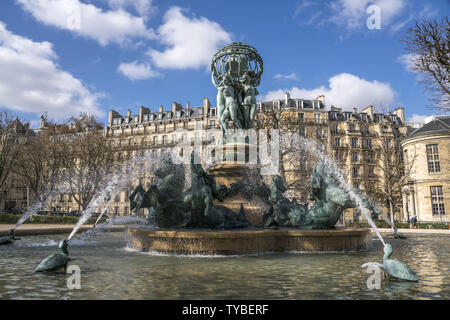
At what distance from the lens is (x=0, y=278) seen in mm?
5453

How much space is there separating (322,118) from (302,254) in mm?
56578

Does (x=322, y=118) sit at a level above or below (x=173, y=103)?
below

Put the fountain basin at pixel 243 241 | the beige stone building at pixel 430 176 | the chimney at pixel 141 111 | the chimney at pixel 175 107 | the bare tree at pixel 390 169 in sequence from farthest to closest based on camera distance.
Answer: the chimney at pixel 141 111, the chimney at pixel 175 107, the beige stone building at pixel 430 176, the bare tree at pixel 390 169, the fountain basin at pixel 243 241

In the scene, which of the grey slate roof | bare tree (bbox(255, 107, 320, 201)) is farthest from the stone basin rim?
the grey slate roof

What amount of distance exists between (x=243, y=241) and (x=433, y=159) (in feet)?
128

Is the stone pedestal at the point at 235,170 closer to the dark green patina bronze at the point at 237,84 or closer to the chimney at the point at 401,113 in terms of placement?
the dark green patina bronze at the point at 237,84

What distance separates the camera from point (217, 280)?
17.3 feet

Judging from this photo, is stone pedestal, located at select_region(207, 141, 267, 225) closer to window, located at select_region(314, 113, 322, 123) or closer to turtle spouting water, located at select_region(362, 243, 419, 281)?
turtle spouting water, located at select_region(362, 243, 419, 281)

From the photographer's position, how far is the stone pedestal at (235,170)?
459 inches

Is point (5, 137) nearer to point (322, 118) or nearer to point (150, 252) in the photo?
point (150, 252)

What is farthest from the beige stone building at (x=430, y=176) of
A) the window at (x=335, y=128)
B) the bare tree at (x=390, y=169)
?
the window at (x=335, y=128)

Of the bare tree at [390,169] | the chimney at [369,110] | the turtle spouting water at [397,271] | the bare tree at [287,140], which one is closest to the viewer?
the turtle spouting water at [397,271]

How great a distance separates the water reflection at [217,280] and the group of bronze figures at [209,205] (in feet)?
7.14
